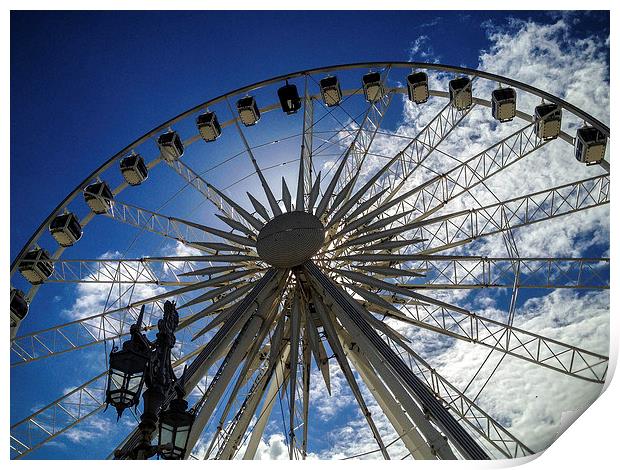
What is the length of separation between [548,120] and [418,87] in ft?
14.1

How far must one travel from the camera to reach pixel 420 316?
1972 centimetres

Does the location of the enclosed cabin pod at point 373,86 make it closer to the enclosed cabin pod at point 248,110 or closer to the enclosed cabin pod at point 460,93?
the enclosed cabin pod at point 460,93

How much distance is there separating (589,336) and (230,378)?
390 inches

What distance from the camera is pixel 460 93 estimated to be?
69.2 ft

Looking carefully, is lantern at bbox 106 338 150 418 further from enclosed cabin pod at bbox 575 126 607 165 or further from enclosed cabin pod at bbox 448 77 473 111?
enclosed cabin pod at bbox 448 77 473 111

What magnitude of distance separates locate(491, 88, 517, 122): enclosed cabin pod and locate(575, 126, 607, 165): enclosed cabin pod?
2328mm

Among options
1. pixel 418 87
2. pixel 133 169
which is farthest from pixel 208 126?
pixel 418 87

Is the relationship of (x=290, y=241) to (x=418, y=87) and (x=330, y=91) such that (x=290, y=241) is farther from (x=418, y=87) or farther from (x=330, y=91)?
(x=418, y=87)

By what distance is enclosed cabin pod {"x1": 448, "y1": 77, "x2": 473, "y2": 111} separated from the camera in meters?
21.1

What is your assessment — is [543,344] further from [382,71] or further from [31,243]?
[31,243]

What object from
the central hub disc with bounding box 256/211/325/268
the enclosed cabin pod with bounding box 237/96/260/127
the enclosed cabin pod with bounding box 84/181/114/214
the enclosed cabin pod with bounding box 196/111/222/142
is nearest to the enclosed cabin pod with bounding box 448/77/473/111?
the enclosed cabin pod with bounding box 237/96/260/127

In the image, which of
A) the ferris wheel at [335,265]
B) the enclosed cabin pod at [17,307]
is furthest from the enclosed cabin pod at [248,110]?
the enclosed cabin pod at [17,307]

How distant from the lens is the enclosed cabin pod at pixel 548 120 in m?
19.5
